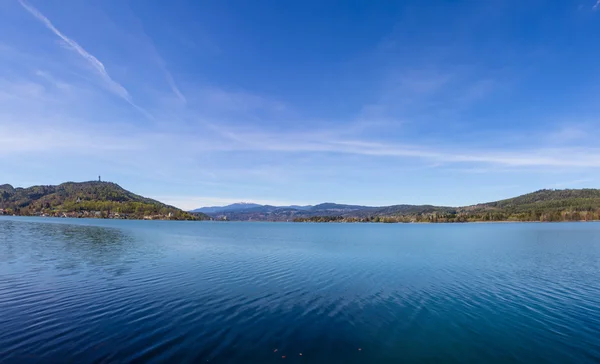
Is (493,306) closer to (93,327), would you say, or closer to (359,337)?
(359,337)

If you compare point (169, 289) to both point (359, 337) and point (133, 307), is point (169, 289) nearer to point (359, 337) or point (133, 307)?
point (133, 307)

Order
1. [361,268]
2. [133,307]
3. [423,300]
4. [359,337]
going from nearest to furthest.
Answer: [359,337] < [133,307] < [423,300] < [361,268]

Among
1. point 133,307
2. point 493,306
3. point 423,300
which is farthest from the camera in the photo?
point 423,300

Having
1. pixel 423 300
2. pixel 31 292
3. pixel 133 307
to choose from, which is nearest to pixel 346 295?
pixel 423 300

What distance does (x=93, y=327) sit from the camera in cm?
1439

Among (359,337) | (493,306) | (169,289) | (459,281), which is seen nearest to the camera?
(359,337)

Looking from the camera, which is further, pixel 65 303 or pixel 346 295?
pixel 346 295

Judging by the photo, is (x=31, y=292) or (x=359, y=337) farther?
(x=31, y=292)

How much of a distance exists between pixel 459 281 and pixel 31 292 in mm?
34445

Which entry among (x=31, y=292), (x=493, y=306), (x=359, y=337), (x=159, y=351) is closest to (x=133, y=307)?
(x=159, y=351)

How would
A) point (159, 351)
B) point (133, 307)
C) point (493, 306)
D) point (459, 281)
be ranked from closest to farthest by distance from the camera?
1. point (159, 351)
2. point (133, 307)
3. point (493, 306)
4. point (459, 281)

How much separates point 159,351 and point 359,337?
350 inches

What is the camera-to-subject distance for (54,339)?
1288 centimetres

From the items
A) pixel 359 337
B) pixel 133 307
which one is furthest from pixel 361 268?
pixel 133 307
